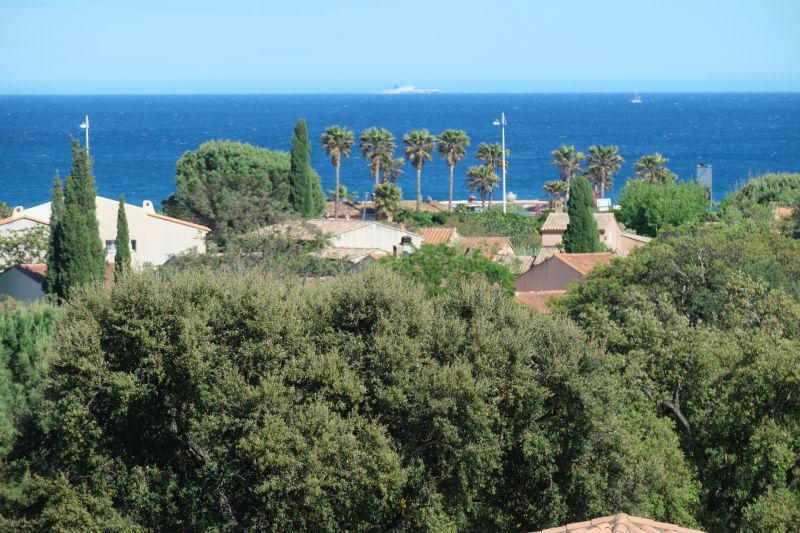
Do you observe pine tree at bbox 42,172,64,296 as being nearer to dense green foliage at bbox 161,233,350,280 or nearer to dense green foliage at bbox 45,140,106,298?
dense green foliage at bbox 45,140,106,298

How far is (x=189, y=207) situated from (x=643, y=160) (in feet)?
105

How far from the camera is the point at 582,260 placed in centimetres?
4112

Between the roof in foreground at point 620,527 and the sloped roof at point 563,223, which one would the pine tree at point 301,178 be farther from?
the roof in foreground at point 620,527

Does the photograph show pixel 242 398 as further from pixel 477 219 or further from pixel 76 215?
pixel 477 219

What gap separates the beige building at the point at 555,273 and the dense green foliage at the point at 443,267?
241 inches

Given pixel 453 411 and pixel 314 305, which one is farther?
pixel 314 305

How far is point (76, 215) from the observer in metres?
37.1

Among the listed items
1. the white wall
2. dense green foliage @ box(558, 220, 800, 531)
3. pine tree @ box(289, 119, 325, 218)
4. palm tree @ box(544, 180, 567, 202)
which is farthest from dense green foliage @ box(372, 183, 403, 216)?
dense green foliage @ box(558, 220, 800, 531)

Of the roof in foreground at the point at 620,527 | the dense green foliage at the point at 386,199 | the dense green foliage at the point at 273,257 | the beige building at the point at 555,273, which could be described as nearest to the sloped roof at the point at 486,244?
the beige building at the point at 555,273

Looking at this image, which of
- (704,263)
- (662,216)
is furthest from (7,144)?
(704,263)

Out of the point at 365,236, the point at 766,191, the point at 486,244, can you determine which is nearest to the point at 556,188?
the point at 766,191

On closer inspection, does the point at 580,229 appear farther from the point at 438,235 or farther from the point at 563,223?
the point at 438,235

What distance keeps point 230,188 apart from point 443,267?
108ft

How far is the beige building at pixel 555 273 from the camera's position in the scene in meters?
39.5
